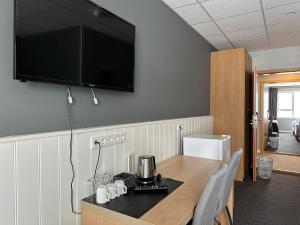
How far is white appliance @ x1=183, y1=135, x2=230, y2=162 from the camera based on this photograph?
97.9 inches

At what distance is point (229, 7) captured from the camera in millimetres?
2535

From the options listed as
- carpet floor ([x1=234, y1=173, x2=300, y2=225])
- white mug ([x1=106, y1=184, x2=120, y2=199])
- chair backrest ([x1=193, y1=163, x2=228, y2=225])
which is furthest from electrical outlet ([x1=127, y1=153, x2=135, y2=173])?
carpet floor ([x1=234, y1=173, x2=300, y2=225])

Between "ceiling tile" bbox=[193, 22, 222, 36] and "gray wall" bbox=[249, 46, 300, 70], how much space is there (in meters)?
1.56

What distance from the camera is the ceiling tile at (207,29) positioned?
10.0ft

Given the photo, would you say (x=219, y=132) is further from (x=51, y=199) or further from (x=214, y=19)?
(x=51, y=199)

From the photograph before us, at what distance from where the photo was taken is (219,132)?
3.90m

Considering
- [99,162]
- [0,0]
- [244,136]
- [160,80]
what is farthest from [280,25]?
[0,0]

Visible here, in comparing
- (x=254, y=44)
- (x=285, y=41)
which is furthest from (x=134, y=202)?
(x=285, y=41)

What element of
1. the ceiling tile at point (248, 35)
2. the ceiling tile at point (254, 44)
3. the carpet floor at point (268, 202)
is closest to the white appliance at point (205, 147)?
the carpet floor at point (268, 202)

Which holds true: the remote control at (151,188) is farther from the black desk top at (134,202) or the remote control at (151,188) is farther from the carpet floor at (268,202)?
the carpet floor at (268,202)

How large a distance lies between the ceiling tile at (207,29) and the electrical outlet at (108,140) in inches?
86.3

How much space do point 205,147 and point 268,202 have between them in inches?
49.2

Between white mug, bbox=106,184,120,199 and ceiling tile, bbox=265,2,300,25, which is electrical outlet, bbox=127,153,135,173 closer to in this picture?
white mug, bbox=106,184,120,199

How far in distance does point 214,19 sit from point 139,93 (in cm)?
166
